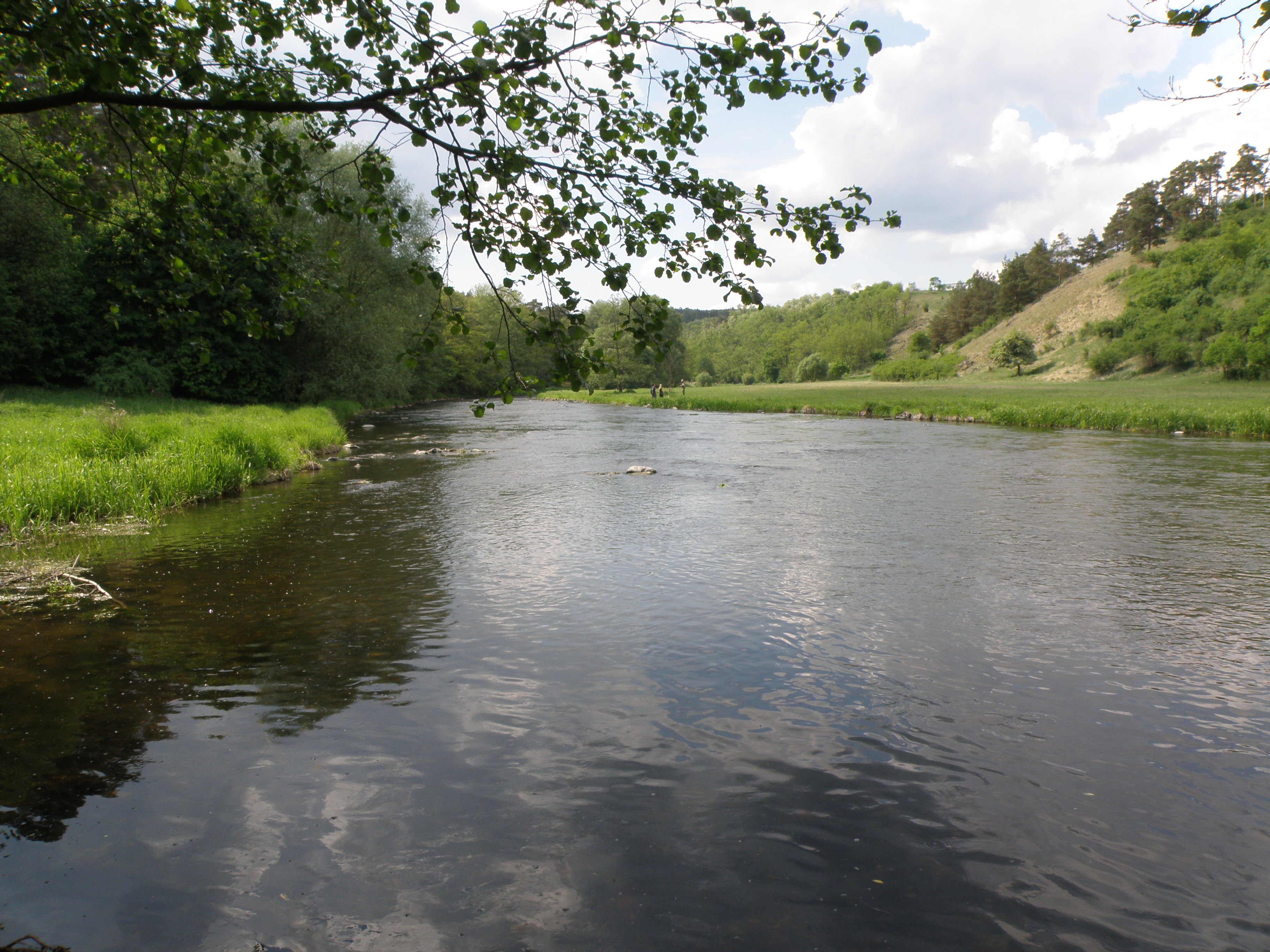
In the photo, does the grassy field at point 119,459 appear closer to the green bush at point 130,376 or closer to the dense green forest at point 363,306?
the dense green forest at point 363,306

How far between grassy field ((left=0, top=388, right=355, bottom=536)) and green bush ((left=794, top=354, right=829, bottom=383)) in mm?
112661

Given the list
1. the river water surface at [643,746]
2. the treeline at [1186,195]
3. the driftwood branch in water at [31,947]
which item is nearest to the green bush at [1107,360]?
the treeline at [1186,195]

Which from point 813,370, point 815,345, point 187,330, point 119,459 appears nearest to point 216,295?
point 119,459

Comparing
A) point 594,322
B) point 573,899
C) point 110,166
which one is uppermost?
point 594,322

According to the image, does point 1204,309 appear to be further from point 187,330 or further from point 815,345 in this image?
point 187,330

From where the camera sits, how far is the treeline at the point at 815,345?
147 meters

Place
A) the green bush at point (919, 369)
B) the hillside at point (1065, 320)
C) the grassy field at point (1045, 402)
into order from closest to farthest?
the grassy field at point (1045, 402), the hillside at point (1065, 320), the green bush at point (919, 369)

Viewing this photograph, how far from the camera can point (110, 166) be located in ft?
25.6

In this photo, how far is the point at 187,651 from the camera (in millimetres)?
7789

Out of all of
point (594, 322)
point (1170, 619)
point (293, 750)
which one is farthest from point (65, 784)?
point (594, 322)

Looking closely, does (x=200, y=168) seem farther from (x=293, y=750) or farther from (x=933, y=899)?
(x=933, y=899)

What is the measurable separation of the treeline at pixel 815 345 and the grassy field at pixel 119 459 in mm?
98031

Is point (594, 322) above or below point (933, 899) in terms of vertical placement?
above

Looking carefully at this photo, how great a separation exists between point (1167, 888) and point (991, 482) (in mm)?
16760
